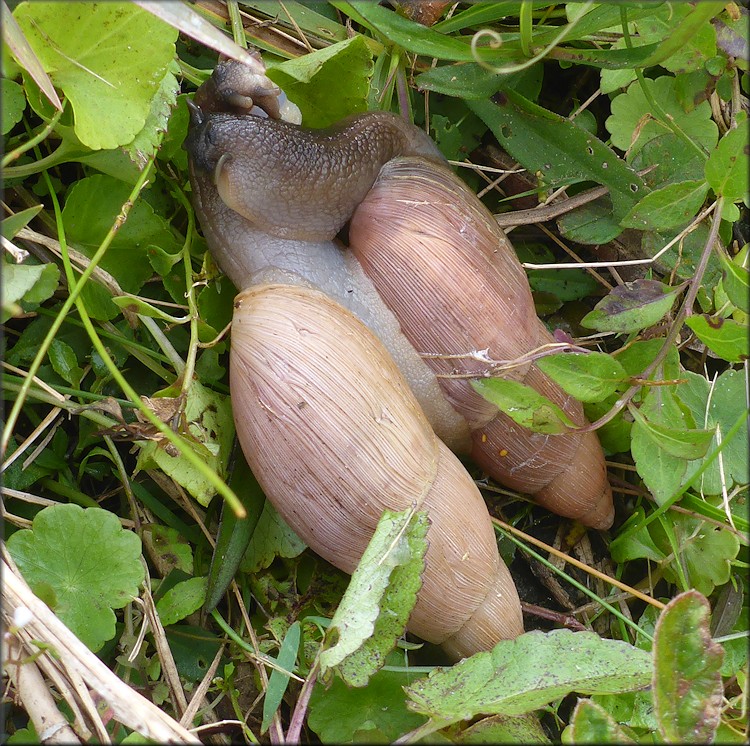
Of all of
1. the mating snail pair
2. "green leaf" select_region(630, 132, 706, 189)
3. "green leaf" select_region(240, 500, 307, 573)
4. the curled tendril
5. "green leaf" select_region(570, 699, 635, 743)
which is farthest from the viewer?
"green leaf" select_region(630, 132, 706, 189)

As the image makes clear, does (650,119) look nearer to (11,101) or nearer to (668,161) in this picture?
(668,161)

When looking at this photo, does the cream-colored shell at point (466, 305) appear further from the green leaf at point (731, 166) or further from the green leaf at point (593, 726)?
the green leaf at point (593, 726)

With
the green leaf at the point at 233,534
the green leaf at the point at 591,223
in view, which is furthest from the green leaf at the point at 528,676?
the green leaf at the point at 591,223

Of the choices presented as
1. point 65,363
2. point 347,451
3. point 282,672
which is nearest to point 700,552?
point 347,451

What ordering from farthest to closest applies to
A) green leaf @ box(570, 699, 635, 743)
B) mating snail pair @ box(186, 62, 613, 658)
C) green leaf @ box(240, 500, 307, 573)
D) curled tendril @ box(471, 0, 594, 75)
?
1. green leaf @ box(240, 500, 307, 573)
2. mating snail pair @ box(186, 62, 613, 658)
3. curled tendril @ box(471, 0, 594, 75)
4. green leaf @ box(570, 699, 635, 743)

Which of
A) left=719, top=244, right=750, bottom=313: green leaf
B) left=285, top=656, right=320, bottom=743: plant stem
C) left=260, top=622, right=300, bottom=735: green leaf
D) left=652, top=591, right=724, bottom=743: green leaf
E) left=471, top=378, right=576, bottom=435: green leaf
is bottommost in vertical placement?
left=260, top=622, right=300, bottom=735: green leaf

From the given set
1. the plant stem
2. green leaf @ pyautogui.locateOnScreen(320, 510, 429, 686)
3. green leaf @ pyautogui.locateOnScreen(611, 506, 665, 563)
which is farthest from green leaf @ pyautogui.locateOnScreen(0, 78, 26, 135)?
green leaf @ pyautogui.locateOnScreen(611, 506, 665, 563)

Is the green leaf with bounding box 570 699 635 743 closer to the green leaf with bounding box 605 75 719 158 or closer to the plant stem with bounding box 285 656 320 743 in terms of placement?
the plant stem with bounding box 285 656 320 743

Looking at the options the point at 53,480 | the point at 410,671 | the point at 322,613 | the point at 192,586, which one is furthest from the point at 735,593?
the point at 53,480
